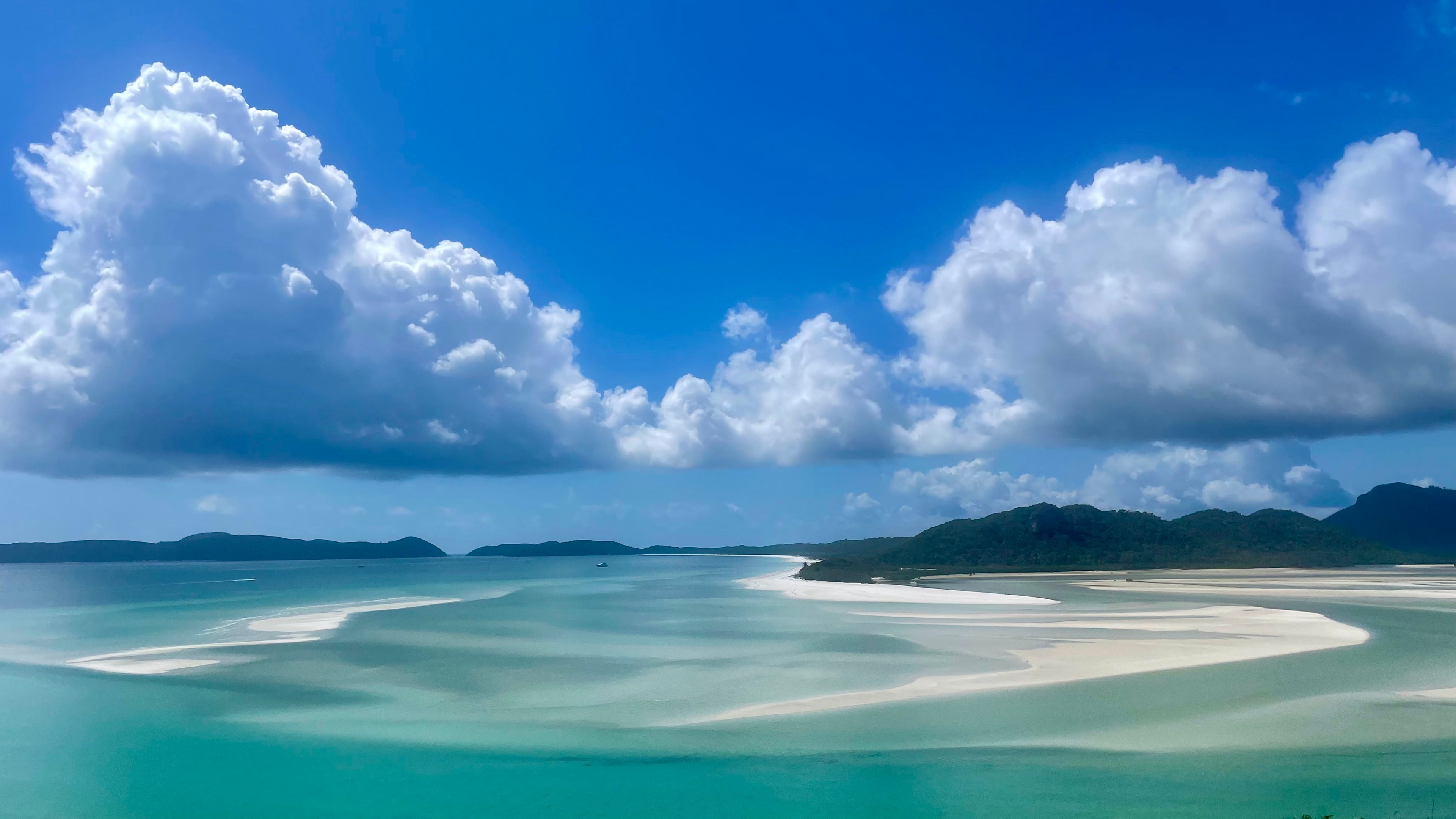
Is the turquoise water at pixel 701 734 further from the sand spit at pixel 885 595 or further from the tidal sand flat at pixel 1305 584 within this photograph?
the tidal sand flat at pixel 1305 584

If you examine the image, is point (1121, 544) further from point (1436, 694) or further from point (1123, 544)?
point (1436, 694)

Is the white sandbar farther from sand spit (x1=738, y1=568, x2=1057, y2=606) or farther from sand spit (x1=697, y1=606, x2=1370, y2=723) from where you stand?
sand spit (x1=697, y1=606, x2=1370, y2=723)

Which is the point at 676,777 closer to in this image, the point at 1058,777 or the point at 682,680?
the point at 1058,777

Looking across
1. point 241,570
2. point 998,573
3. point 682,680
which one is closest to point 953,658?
point 682,680

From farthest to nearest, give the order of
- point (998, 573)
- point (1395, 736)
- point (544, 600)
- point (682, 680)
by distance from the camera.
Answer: point (998, 573) → point (544, 600) → point (682, 680) → point (1395, 736)

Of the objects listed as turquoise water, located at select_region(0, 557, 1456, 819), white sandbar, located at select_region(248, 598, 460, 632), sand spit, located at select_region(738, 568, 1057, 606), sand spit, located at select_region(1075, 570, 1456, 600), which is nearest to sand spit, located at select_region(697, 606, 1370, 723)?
turquoise water, located at select_region(0, 557, 1456, 819)

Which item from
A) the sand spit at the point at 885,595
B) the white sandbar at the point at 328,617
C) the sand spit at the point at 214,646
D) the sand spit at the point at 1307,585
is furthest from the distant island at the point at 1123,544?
the sand spit at the point at 214,646

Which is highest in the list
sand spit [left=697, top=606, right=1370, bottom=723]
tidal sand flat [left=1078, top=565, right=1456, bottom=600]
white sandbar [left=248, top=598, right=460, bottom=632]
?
sand spit [left=697, top=606, right=1370, bottom=723]
